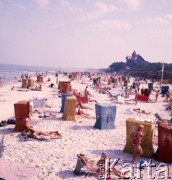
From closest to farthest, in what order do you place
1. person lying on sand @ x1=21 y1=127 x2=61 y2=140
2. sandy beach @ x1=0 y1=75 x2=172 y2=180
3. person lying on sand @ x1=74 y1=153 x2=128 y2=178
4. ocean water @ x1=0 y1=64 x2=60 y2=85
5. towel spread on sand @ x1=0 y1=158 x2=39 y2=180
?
towel spread on sand @ x1=0 y1=158 x2=39 y2=180
person lying on sand @ x1=74 y1=153 x2=128 y2=178
sandy beach @ x1=0 y1=75 x2=172 y2=180
person lying on sand @ x1=21 y1=127 x2=61 y2=140
ocean water @ x1=0 y1=64 x2=60 y2=85

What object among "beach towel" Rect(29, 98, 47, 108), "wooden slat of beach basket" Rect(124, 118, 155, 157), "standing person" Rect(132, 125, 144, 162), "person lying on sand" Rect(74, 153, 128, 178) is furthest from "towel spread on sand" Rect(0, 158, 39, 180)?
"beach towel" Rect(29, 98, 47, 108)

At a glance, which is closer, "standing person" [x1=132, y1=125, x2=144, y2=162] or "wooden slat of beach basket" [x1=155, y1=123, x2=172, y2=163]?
"standing person" [x1=132, y1=125, x2=144, y2=162]

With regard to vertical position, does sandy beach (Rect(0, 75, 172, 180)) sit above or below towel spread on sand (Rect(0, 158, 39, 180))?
below

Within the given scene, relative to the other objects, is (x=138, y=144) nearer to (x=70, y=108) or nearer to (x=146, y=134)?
(x=146, y=134)

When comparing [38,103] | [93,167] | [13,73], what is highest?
[13,73]

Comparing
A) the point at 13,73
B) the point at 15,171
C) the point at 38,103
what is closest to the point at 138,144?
the point at 15,171

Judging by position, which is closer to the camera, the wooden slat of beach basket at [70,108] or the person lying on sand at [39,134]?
the person lying on sand at [39,134]

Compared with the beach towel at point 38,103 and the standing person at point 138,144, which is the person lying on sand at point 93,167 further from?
the beach towel at point 38,103

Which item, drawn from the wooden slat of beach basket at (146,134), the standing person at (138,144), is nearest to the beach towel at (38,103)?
the wooden slat of beach basket at (146,134)

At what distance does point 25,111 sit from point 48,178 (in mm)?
4332

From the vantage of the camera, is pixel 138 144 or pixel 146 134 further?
pixel 146 134

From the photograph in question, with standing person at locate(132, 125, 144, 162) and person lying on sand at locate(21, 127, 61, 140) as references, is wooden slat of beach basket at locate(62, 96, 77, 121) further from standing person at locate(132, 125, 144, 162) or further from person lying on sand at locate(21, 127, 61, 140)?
standing person at locate(132, 125, 144, 162)

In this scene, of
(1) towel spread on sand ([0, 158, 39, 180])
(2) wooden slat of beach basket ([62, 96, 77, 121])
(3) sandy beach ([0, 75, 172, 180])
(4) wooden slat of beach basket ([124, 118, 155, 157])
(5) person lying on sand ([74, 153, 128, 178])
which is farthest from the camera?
(2) wooden slat of beach basket ([62, 96, 77, 121])

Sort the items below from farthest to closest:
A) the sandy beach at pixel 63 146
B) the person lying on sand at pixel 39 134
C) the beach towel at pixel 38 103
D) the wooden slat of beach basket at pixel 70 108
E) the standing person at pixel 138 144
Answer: the beach towel at pixel 38 103 < the wooden slat of beach basket at pixel 70 108 < the person lying on sand at pixel 39 134 < the standing person at pixel 138 144 < the sandy beach at pixel 63 146
